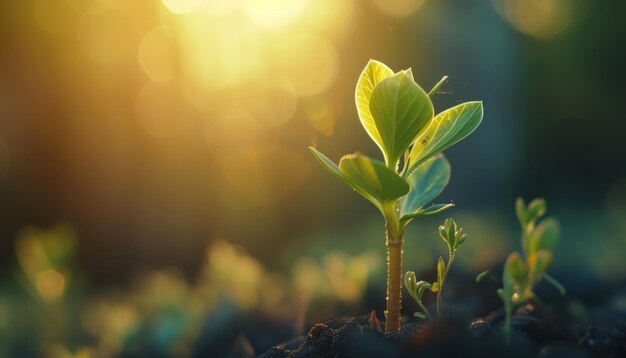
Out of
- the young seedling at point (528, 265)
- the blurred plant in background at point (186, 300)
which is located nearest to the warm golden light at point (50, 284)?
the blurred plant in background at point (186, 300)

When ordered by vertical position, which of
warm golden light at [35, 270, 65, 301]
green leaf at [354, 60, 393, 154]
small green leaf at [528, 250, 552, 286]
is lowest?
small green leaf at [528, 250, 552, 286]

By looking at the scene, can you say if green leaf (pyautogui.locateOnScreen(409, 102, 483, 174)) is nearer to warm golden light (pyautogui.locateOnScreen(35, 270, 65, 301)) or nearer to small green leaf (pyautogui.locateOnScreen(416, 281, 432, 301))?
small green leaf (pyautogui.locateOnScreen(416, 281, 432, 301))

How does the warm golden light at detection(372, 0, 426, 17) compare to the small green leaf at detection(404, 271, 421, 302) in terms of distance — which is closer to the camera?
the small green leaf at detection(404, 271, 421, 302)

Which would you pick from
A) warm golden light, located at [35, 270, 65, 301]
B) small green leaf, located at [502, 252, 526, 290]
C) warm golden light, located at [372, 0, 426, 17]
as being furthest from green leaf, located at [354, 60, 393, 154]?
warm golden light, located at [372, 0, 426, 17]

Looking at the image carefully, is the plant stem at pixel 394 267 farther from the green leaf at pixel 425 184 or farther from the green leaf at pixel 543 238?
the green leaf at pixel 543 238

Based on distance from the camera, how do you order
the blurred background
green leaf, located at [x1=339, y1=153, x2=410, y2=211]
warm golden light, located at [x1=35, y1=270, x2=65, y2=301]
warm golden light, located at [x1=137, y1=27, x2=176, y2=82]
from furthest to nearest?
warm golden light, located at [x1=137, y1=27, x2=176, y2=82] < the blurred background < warm golden light, located at [x1=35, y1=270, x2=65, y2=301] < green leaf, located at [x1=339, y1=153, x2=410, y2=211]

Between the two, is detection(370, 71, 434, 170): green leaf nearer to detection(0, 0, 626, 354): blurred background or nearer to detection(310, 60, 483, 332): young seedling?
detection(310, 60, 483, 332): young seedling

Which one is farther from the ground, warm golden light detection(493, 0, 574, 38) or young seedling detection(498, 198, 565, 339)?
warm golden light detection(493, 0, 574, 38)

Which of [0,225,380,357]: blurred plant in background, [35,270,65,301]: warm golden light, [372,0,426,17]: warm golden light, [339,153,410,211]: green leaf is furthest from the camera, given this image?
[372,0,426,17]: warm golden light
